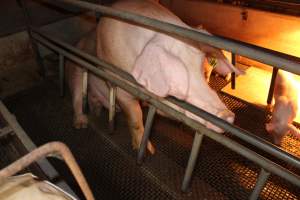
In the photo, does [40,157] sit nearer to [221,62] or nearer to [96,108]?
[221,62]

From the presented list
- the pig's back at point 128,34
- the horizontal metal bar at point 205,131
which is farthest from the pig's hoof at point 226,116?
the pig's back at point 128,34

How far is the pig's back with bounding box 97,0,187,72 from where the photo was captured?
199 centimetres

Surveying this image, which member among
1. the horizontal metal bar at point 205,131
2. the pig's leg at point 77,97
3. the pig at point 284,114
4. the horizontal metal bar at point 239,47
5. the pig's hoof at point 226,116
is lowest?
the pig's leg at point 77,97

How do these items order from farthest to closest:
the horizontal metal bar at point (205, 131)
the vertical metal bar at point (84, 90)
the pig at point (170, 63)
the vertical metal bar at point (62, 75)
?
1. the vertical metal bar at point (62, 75)
2. the vertical metal bar at point (84, 90)
3. the pig at point (170, 63)
4. the horizontal metal bar at point (205, 131)

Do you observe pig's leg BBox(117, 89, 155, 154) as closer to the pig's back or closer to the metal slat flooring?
the metal slat flooring

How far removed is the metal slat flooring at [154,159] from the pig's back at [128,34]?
2.54ft

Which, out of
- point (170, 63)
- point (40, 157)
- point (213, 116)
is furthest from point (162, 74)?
point (40, 157)

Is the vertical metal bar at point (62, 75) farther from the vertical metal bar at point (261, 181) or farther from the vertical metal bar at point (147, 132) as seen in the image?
the vertical metal bar at point (261, 181)

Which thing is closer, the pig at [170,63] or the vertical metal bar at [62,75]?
the pig at [170,63]

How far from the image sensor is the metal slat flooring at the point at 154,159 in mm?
2092

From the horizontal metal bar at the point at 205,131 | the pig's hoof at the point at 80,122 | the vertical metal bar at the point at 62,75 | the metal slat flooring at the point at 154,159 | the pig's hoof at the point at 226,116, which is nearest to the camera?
the horizontal metal bar at the point at 205,131

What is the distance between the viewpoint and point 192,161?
1871mm

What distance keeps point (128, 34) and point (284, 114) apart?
142 centimetres

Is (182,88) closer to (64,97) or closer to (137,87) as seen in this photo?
(137,87)
